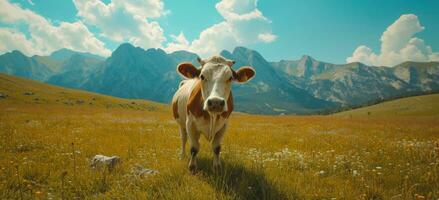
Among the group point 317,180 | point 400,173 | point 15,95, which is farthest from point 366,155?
point 15,95

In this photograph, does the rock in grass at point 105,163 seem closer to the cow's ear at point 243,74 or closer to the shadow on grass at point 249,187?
the shadow on grass at point 249,187

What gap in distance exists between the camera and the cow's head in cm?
532

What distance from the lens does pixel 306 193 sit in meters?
4.79

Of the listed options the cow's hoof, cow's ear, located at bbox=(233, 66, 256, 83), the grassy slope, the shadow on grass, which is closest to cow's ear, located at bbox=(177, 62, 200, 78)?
cow's ear, located at bbox=(233, 66, 256, 83)

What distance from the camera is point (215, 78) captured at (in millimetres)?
6062

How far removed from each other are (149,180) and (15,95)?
123 m

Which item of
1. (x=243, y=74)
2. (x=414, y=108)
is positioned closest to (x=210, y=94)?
(x=243, y=74)

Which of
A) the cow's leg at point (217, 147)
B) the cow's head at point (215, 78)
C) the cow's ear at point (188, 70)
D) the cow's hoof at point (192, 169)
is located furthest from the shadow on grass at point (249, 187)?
the cow's ear at point (188, 70)

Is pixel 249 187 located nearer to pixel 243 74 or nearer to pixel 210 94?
pixel 210 94

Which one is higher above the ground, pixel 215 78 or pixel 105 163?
pixel 215 78

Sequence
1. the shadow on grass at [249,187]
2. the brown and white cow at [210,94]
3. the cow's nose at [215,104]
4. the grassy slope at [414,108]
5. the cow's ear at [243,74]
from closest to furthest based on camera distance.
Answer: the shadow on grass at [249,187]
the cow's nose at [215,104]
the brown and white cow at [210,94]
the cow's ear at [243,74]
the grassy slope at [414,108]

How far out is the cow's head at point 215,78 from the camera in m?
5.32

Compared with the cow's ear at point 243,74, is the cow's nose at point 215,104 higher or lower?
lower

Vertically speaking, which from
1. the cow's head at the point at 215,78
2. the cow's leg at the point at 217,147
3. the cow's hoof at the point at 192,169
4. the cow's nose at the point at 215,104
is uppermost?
the cow's head at the point at 215,78
